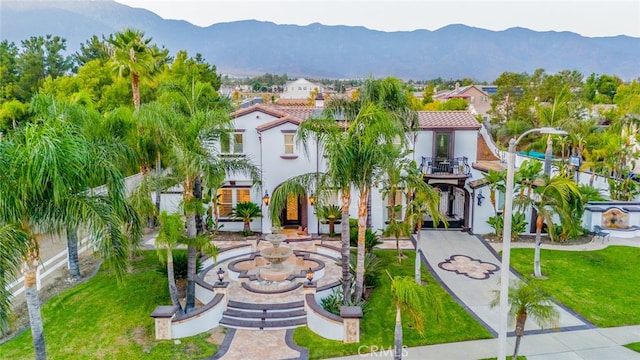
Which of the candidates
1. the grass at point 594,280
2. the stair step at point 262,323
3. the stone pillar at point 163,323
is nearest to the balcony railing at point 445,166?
the grass at point 594,280

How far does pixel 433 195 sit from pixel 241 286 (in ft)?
25.4

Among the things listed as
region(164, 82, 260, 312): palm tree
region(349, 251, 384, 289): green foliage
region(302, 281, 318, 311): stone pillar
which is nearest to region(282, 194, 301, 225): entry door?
region(349, 251, 384, 289): green foliage

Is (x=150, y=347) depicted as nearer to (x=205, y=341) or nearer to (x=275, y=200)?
(x=205, y=341)

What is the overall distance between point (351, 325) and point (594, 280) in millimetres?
10915

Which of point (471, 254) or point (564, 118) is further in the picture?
point (564, 118)

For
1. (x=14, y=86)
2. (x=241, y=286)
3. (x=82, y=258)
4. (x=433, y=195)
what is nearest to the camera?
(x=433, y=195)

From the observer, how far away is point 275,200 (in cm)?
1373

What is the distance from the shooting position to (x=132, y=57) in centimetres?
2370

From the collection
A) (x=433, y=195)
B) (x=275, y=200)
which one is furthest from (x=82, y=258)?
(x=433, y=195)

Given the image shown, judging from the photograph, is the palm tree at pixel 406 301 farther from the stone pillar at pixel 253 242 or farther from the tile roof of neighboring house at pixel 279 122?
the tile roof of neighboring house at pixel 279 122

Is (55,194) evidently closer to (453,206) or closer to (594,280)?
(594,280)

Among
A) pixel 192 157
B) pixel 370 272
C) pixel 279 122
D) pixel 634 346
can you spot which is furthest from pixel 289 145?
pixel 634 346

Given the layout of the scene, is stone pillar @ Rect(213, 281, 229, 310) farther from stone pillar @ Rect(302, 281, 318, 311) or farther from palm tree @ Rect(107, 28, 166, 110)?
palm tree @ Rect(107, 28, 166, 110)

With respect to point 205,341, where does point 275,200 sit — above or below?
above
